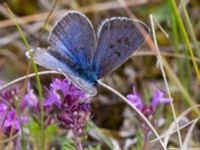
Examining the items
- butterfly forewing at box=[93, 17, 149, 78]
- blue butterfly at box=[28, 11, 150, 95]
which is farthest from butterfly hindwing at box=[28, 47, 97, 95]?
butterfly forewing at box=[93, 17, 149, 78]

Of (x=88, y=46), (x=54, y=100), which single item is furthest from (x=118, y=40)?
(x=54, y=100)

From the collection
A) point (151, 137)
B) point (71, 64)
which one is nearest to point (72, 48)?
point (71, 64)

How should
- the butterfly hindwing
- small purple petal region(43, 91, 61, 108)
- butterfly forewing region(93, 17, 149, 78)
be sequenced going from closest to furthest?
1. the butterfly hindwing
2. butterfly forewing region(93, 17, 149, 78)
3. small purple petal region(43, 91, 61, 108)

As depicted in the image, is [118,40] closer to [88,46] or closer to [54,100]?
[88,46]

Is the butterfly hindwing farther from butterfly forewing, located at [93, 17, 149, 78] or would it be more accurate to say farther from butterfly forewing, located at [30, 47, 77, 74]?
butterfly forewing, located at [93, 17, 149, 78]

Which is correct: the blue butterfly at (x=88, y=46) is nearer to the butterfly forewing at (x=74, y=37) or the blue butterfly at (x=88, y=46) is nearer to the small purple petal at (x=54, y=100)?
the butterfly forewing at (x=74, y=37)

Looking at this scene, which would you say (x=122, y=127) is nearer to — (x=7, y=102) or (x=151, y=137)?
(x=151, y=137)
